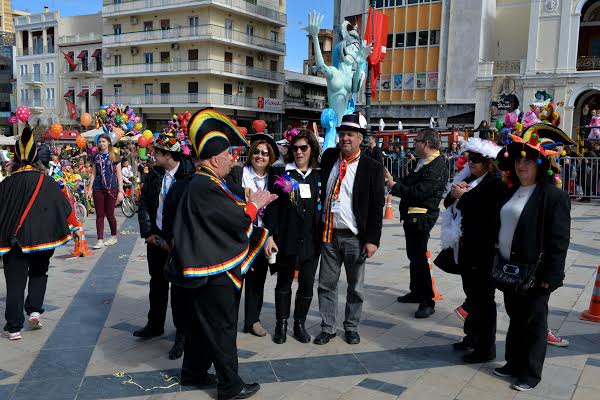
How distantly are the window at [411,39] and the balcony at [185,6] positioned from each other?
12.7 metres

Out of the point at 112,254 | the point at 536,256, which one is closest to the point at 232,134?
the point at 536,256

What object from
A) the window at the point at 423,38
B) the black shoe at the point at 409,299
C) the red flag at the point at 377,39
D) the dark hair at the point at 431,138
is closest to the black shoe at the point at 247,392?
the black shoe at the point at 409,299

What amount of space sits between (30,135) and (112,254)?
3.92 metres

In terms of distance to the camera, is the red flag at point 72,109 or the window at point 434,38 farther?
the red flag at point 72,109

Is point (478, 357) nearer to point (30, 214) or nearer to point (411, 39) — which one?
point (30, 214)

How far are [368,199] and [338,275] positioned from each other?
2.48 feet

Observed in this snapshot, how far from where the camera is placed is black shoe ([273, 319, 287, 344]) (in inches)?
190

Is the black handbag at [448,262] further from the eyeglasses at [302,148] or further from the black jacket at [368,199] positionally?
the eyeglasses at [302,148]

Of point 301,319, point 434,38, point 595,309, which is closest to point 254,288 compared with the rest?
point 301,319

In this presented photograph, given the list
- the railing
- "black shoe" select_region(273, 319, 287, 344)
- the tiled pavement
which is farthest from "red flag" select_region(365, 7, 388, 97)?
"black shoe" select_region(273, 319, 287, 344)

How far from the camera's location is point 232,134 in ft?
12.3

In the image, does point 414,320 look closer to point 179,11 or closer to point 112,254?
point 112,254

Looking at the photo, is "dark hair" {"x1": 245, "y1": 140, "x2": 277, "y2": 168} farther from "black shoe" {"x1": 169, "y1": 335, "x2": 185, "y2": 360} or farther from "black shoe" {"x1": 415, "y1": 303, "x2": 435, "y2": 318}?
"black shoe" {"x1": 415, "y1": 303, "x2": 435, "y2": 318}

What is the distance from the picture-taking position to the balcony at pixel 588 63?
28016mm
